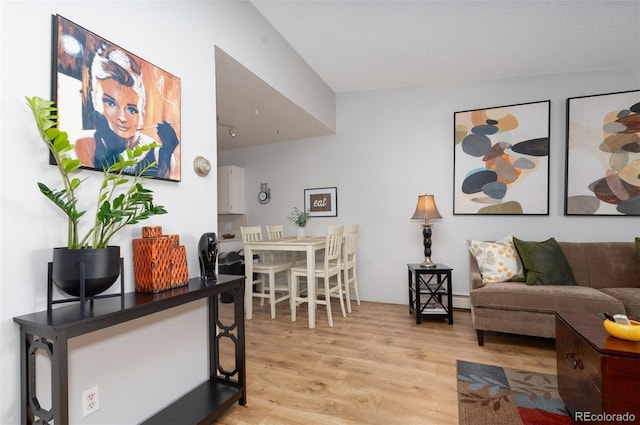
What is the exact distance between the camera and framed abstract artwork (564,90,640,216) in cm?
312

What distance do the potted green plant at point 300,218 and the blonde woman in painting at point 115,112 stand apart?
252cm

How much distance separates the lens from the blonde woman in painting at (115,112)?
1294 mm

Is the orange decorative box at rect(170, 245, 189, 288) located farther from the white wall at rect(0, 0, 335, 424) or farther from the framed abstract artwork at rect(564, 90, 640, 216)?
the framed abstract artwork at rect(564, 90, 640, 216)

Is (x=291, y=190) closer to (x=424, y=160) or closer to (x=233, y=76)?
(x=424, y=160)

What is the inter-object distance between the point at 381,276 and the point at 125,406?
10.3 ft

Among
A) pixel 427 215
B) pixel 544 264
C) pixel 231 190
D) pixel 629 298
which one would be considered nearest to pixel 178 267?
pixel 427 215

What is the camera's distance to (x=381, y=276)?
4031 millimetres

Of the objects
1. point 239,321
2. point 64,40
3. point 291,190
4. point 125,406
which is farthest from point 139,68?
point 291,190

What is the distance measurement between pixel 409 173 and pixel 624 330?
2.75 meters

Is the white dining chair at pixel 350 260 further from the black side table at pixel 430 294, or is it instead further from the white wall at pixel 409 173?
the black side table at pixel 430 294

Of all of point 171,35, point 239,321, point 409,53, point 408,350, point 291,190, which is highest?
point 409,53

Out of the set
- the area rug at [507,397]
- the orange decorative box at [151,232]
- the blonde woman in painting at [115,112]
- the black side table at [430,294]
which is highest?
the blonde woman in painting at [115,112]

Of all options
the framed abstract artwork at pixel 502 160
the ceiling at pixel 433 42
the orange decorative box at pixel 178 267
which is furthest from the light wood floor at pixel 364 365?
the ceiling at pixel 433 42

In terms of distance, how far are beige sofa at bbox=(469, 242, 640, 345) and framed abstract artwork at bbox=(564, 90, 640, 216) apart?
46 cm
